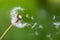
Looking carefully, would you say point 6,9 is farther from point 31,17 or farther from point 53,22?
point 53,22

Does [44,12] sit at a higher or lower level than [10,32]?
higher

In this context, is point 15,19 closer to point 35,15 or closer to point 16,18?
point 16,18

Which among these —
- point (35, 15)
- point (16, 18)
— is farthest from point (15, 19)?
point (35, 15)

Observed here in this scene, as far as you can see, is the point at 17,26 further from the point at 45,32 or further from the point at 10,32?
the point at 45,32

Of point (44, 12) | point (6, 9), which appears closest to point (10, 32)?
point (6, 9)

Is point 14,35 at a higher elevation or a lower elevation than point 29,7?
lower

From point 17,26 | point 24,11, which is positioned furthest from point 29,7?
point 17,26
